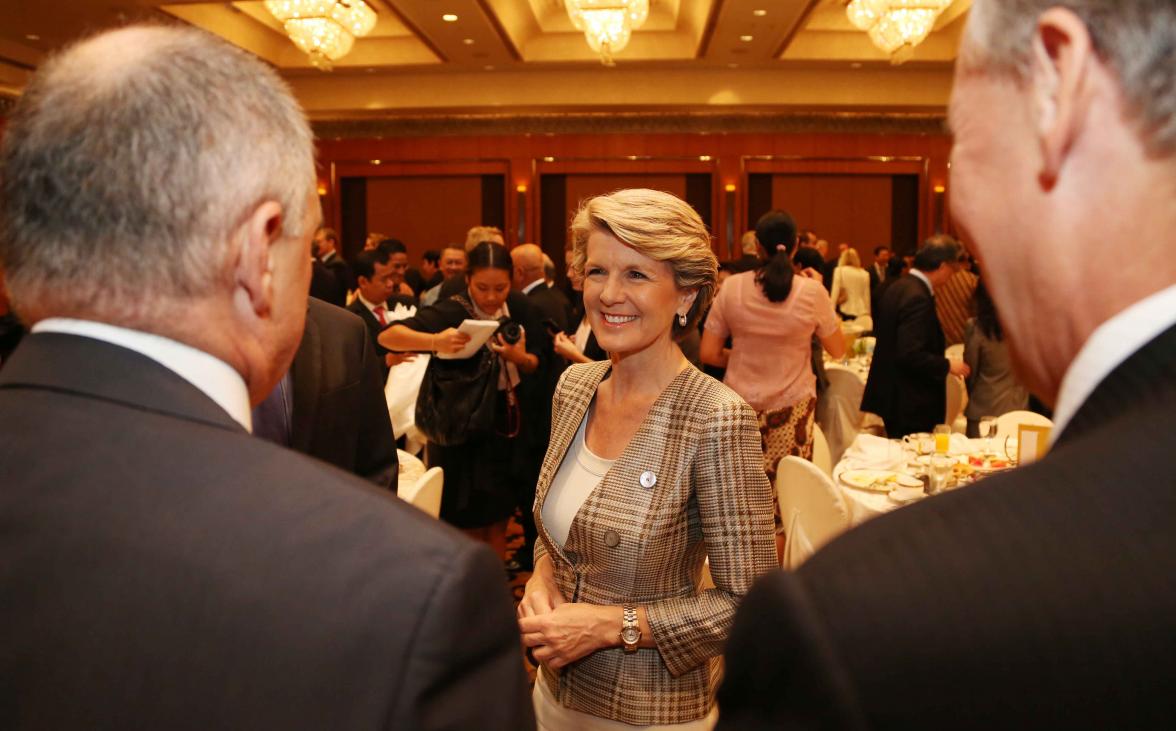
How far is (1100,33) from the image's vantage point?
0.58m

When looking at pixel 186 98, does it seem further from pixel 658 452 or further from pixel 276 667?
pixel 658 452

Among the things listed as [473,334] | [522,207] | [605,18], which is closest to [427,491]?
[473,334]

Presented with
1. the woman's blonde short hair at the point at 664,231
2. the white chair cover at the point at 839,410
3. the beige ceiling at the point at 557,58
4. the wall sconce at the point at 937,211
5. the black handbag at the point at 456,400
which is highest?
the beige ceiling at the point at 557,58

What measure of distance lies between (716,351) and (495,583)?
426 centimetres

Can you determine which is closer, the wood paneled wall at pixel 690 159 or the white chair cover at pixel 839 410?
the white chair cover at pixel 839 410

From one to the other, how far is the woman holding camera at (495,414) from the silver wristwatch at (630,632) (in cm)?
228

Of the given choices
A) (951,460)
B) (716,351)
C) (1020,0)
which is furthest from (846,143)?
(1020,0)

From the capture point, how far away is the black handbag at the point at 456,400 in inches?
151

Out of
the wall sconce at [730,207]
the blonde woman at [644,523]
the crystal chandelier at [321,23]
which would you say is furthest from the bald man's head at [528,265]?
the wall sconce at [730,207]

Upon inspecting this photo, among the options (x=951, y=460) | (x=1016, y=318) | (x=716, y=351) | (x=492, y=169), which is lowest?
(x=951, y=460)

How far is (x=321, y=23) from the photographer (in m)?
8.18

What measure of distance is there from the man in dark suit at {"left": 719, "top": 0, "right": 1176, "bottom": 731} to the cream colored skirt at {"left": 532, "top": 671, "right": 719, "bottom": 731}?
1.30 meters

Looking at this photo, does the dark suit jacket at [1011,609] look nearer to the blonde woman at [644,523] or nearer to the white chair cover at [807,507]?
the blonde woman at [644,523]

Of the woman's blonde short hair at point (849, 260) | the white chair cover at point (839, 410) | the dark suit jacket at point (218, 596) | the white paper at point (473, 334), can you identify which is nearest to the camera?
the dark suit jacket at point (218, 596)
